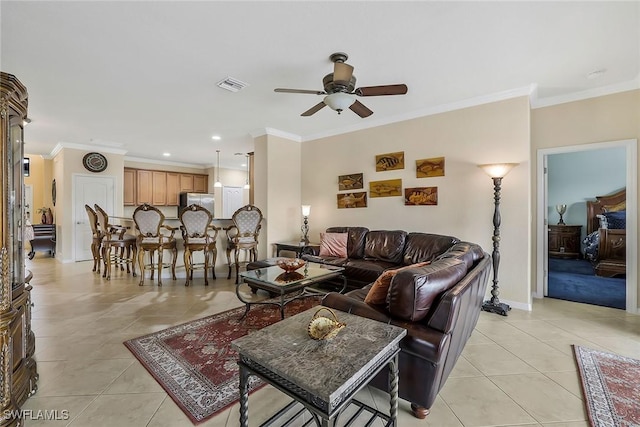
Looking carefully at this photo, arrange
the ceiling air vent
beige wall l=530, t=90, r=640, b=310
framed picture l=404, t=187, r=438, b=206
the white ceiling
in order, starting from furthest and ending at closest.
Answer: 1. framed picture l=404, t=187, r=438, b=206
2. beige wall l=530, t=90, r=640, b=310
3. the ceiling air vent
4. the white ceiling

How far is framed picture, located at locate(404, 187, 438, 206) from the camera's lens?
3.98 meters

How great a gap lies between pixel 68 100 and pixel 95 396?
3742 millimetres

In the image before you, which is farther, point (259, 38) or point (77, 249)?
point (77, 249)

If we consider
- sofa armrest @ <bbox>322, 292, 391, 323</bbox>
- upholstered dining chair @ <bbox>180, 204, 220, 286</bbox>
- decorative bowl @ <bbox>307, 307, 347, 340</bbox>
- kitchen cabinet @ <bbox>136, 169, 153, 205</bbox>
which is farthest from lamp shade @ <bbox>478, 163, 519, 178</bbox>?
kitchen cabinet @ <bbox>136, 169, 153, 205</bbox>

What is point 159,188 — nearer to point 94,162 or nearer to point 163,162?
point 163,162

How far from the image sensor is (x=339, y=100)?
2.60 meters

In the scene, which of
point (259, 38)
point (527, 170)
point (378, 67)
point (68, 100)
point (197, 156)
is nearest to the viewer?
point (259, 38)

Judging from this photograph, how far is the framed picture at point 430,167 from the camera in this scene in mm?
3922

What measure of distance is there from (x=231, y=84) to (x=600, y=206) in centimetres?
758

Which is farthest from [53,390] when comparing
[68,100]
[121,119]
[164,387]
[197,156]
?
[197,156]

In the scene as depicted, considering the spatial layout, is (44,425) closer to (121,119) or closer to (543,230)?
(121,119)

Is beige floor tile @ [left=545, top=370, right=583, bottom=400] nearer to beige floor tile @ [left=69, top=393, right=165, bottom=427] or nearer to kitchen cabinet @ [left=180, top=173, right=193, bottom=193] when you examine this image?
beige floor tile @ [left=69, top=393, right=165, bottom=427]

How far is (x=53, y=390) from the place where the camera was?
185cm

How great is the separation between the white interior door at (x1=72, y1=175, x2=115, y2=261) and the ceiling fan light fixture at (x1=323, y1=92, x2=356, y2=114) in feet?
21.5
